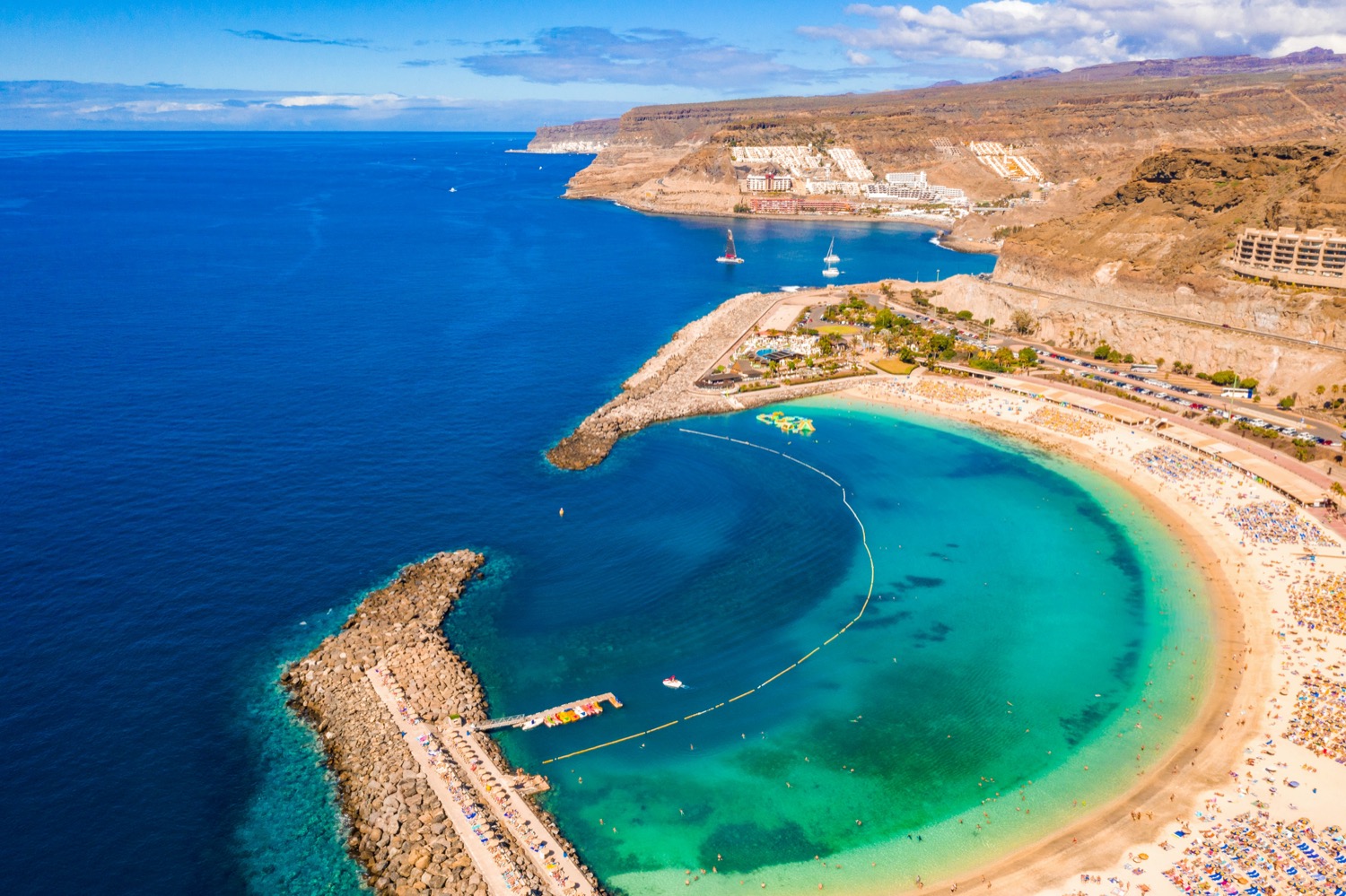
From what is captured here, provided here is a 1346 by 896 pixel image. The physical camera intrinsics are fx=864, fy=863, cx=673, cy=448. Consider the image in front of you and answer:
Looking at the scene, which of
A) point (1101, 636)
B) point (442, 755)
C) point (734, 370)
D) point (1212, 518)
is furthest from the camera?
point (734, 370)

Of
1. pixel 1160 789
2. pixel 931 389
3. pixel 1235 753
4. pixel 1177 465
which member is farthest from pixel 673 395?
pixel 1235 753

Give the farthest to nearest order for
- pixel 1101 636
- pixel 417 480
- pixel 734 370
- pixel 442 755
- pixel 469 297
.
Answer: pixel 469 297 < pixel 734 370 < pixel 417 480 < pixel 1101 636 < pixel 442 755

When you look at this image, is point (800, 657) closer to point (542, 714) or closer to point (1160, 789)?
point (542, 714)

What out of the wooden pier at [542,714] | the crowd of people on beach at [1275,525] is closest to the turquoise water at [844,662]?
the wooden pier at [542,714]

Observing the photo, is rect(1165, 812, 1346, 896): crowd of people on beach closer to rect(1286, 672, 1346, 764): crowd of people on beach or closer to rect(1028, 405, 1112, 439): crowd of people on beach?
rect(1286, 672, 1346, 764): crowd of people on beach

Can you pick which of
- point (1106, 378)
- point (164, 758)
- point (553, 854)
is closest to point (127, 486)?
point (164, 758)

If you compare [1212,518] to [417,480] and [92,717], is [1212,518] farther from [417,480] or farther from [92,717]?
[92,717]
